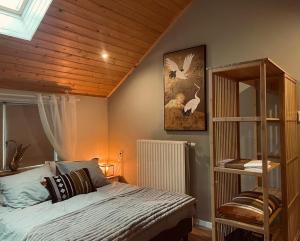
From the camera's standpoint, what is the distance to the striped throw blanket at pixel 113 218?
1.92 meters

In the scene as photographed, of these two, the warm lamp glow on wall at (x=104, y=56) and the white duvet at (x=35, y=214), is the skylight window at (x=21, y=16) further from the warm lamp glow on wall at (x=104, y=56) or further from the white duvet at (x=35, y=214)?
the white duvet at (x=35, y=214)

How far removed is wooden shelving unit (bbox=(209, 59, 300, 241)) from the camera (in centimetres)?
186

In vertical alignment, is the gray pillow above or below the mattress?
above

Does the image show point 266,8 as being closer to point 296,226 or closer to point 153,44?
point 153,44

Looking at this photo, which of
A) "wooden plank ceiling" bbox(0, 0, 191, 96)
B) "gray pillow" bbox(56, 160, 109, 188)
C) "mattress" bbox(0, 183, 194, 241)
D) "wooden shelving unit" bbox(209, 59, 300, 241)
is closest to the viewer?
"wooden shelving unit" bbox(209, 59, 300, 241)

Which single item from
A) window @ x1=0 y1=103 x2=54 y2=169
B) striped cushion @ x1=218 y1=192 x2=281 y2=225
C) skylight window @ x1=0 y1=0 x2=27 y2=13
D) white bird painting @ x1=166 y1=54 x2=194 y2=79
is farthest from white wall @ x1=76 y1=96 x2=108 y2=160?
striped cushion @ x1=218 y1=192 x2=281 y2=225

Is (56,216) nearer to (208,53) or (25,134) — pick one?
(25,134)

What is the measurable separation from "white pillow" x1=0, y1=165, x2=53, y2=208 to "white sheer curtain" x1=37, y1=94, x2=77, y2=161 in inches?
27.7

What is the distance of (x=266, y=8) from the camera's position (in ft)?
9.31

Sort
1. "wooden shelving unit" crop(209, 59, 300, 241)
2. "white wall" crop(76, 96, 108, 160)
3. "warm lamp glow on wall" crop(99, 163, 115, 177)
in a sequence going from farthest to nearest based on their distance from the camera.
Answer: "warm lamp glow on wall" crop(99, 163, 115, 177), "white wall" crop(76, 96, 108, 160), "wooden shelving unit" crop(209, 59, 300, 241)

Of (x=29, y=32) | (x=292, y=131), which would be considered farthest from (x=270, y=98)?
(x=29, y=32)

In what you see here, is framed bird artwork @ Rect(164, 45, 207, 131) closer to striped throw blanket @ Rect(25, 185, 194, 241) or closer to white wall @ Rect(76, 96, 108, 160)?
Result: striped throw blanket @ Rect(25, 185, 194, 241)

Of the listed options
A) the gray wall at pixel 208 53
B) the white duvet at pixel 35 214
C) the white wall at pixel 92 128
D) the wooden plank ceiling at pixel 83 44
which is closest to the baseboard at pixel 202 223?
the gray wall at pixel 208 53

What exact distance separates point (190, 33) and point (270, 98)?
1.28m
